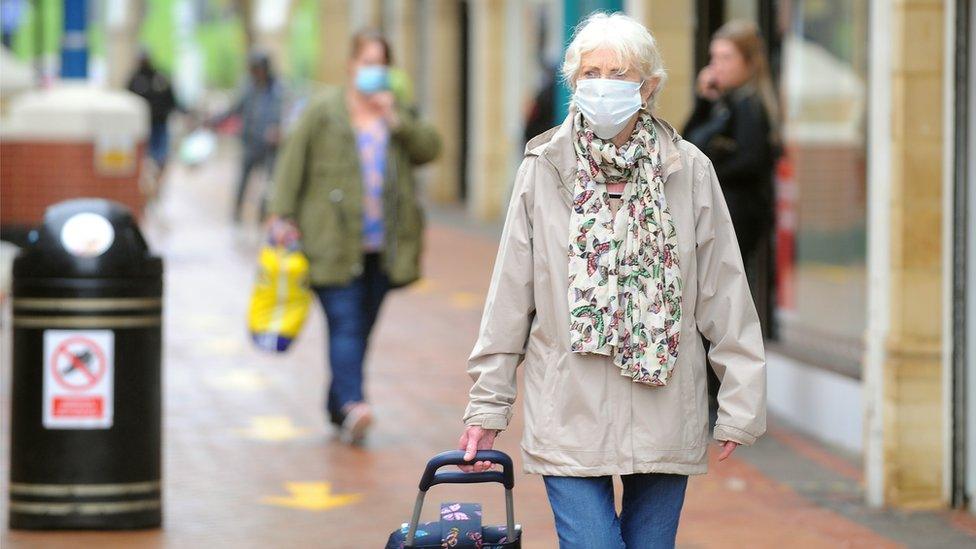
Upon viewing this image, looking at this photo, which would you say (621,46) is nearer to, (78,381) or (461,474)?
(461,474)

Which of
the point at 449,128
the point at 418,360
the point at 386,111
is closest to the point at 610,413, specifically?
the point at 386,111

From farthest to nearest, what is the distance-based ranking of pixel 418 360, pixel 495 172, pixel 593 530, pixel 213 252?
1. pixel 495 172
2. pixel 213 252
3. pixel 418 360
4. pixel 593 530

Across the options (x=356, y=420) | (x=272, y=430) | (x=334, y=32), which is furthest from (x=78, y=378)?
(x=334, y=32)

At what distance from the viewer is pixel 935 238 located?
21.6ft

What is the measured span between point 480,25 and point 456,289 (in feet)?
27.8

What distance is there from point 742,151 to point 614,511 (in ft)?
14.0

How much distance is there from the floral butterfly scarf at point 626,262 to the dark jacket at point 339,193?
159 inches

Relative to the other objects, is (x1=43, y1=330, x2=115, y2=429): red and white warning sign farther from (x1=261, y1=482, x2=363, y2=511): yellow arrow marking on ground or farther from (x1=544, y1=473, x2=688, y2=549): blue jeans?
(x1=544, y1=473, x2=688, y2=549): blue jeans

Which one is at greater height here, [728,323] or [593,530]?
[728,323]

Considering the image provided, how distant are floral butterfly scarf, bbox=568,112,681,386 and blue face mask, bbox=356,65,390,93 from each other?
4021 millimetres

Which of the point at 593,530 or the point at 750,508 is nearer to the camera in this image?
the point at 593,530

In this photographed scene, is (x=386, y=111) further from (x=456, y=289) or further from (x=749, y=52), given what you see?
(x=456, y=289)

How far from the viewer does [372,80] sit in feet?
Answer: 25.3

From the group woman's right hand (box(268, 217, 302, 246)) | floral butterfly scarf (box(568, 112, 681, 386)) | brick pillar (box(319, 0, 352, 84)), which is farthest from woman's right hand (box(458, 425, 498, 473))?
brick pillar (box(319, 0, 352, 84))
